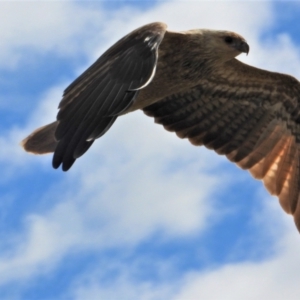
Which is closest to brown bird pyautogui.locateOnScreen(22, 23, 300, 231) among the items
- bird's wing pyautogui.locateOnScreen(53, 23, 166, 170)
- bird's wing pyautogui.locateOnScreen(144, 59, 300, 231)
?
bird's wing pyautogui.locateOnScreen(144, 59, 300, 231)

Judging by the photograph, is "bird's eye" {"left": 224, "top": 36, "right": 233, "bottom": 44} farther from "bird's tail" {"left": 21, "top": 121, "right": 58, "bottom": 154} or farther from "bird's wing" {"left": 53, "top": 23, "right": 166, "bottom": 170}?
"bird's tail" {"left": 21, "top": 121, "right": 58, "bottom": 154}

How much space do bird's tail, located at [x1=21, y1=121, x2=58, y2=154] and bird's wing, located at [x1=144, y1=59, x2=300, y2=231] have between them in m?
1.31

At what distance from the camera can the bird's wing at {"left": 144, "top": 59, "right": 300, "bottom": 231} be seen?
A: 14.4 metres

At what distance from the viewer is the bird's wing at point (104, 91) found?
36.2ft

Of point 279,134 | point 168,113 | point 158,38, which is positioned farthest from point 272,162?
point 158,38

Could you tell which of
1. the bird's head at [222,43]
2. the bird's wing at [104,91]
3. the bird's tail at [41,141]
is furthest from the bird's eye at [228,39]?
the bird's tail at [41,141]

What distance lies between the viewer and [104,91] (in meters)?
11.4

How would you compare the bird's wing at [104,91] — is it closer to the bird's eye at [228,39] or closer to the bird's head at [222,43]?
the bird's head at [222,43]

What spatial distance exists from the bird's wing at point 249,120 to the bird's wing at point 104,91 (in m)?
2.48

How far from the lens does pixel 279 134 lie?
48.3ft

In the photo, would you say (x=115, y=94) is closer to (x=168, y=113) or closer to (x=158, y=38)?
(x=158, y=38)

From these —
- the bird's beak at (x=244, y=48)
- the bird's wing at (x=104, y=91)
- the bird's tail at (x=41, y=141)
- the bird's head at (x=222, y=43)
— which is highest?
the bird's head at (x=222, y=43)

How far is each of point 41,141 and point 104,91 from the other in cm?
259

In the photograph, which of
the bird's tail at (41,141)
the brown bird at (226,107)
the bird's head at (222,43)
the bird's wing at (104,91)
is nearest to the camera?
the bird's wing at (104,91)
